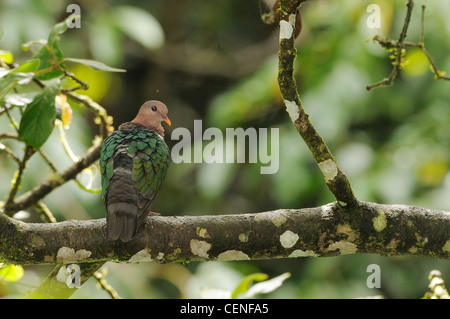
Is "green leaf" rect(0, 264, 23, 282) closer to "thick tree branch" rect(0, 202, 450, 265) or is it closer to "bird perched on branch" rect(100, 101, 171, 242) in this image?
"thick tree branch" rect(0, 202, 450, 265)

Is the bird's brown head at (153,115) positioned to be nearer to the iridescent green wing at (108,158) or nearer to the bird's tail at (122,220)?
the iridescent green wing at (108,158)

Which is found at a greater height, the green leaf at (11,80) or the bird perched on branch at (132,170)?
the green leaf at (11,80)

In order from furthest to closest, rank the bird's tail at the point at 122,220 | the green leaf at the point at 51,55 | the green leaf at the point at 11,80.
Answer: the green leaf at the point at 51,55 → the green leaf at the point at 11,80 → the bird's tail at the point at 122,220

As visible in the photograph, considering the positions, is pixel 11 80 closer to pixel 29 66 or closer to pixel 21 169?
pixel 29 66

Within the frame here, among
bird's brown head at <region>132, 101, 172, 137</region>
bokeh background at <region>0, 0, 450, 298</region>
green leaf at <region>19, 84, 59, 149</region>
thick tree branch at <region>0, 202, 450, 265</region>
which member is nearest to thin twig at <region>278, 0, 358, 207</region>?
thick tree branch at <region>0, 202, 450, 265</region>

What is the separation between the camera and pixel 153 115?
5.98 ft

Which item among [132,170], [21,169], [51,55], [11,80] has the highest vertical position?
[51,55]

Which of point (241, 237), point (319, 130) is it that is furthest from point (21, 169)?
point (319, 130)

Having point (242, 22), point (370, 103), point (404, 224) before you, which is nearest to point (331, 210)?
point (404, 224)

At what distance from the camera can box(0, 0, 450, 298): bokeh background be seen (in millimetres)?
4082

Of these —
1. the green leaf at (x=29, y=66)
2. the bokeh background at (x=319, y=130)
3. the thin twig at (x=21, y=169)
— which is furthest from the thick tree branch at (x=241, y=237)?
the bokeh background at (x=319, y=130)

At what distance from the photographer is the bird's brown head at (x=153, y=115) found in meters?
1.81

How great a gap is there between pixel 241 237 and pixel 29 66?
0.83 metres

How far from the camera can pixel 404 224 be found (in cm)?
189
